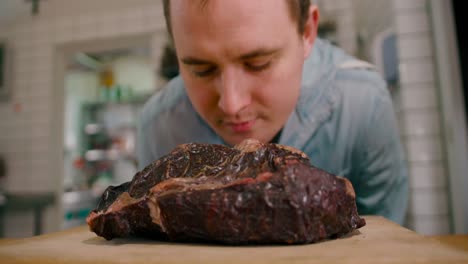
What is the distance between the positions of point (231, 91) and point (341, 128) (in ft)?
2.05

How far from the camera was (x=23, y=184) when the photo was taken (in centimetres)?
365

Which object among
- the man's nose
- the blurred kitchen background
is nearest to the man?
the man's nose

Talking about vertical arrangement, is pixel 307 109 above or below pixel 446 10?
below

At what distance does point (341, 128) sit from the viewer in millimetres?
1294

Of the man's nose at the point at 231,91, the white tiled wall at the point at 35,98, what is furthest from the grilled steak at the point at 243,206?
the white tiled wall at the point at 35,98

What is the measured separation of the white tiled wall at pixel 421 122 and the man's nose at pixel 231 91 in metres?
1.80

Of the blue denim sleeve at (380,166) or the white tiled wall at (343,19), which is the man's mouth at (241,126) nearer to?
the blue denim sleeve at (380,166)

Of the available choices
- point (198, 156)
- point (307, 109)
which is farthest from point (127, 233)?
point (307, 109)

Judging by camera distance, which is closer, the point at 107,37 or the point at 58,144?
the point at 107,37

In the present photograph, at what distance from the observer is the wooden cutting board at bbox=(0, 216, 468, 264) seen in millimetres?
479

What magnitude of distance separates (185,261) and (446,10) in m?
2.20

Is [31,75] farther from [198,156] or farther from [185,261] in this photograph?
[185,261]

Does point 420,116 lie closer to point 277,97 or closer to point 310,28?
point 310,28

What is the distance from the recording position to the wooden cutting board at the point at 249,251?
479mm
